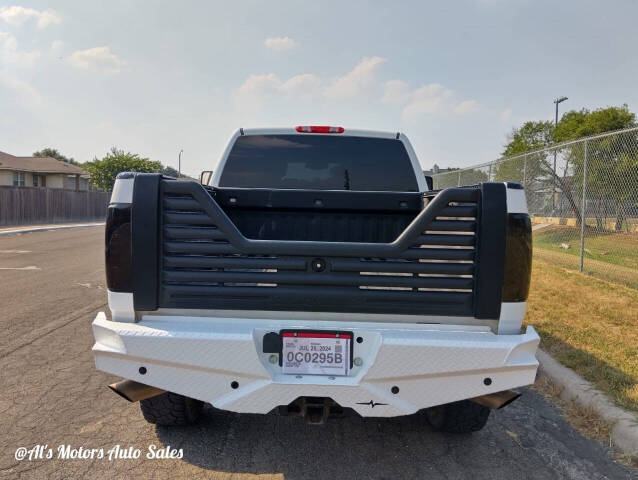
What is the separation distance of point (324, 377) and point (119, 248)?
1.27 m

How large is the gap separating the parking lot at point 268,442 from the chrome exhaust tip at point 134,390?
0.42 meters

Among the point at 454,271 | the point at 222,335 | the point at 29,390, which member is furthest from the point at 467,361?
the point at 29,390


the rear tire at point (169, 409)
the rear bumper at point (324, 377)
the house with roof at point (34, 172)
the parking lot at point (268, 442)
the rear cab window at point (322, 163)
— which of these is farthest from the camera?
the house with roof at point (34, 172)

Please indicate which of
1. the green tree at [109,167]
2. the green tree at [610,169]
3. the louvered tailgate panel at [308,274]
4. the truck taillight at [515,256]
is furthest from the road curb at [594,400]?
the green tree at [109,167]

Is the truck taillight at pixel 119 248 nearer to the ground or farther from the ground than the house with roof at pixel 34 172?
nearer to the ground

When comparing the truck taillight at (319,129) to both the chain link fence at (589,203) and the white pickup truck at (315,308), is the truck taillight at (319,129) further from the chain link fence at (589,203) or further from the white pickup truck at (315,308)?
the chain link fence at (589,203)

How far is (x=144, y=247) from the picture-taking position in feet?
8.57

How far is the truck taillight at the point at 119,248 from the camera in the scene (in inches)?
103

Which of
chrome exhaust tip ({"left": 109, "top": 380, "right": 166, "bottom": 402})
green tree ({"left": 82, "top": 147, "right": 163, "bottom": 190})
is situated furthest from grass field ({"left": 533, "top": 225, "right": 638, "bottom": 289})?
green tree ({"left": 82, "top": 147, "right": 163, "bottom": 190})

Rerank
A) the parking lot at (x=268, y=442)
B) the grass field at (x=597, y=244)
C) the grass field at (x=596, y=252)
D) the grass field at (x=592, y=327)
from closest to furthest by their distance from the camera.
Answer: the parking lot at (x=268, y=442) < the grass field at (x=592, y=327) < the grass field at (x=596, y=252) < the grass field at (x=597, y=244)

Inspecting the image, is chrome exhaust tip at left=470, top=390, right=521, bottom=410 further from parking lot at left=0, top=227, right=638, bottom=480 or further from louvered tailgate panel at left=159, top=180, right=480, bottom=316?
louvered tailgate panel at left=159, top=180, right=480, bottom=316

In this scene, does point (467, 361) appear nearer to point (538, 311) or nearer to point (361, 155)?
point (361, 155)

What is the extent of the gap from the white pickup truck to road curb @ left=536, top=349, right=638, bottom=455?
1.13 m

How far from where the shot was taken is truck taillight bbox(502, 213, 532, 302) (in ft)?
8.55
